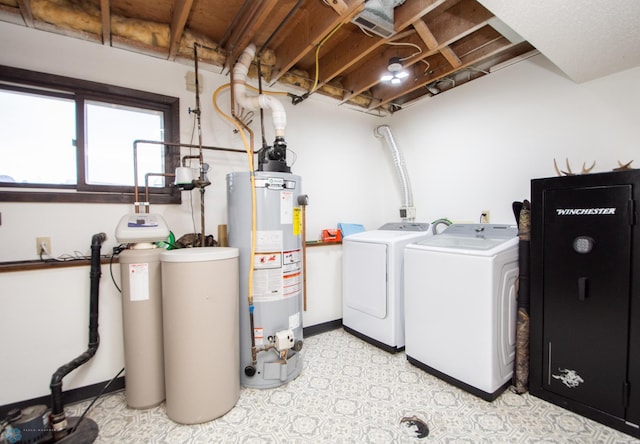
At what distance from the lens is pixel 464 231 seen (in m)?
2.57

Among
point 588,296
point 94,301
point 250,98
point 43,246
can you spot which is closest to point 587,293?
point 588,296

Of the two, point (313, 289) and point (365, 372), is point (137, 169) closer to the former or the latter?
point (313, 289)

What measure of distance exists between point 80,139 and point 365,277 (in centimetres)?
262

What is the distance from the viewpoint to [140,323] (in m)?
1.90

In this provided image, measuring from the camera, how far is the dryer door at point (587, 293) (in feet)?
5.41

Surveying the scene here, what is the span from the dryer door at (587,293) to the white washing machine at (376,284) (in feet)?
3.45

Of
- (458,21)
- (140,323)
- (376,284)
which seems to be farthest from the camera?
(376,284)

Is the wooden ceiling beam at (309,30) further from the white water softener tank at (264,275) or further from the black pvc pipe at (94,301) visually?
the black pvc pipe at (94,301)

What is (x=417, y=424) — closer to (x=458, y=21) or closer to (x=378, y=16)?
(x=378, y=16)

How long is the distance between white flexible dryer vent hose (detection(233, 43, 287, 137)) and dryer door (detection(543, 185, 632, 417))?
1986 millimetres

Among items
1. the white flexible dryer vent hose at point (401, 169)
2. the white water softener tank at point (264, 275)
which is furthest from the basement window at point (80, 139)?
the white flexible dryer vent hose at point (401, 169)

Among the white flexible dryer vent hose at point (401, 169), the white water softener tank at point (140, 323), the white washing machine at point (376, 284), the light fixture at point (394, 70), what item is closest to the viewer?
the white water softener tank at point (140, 323)

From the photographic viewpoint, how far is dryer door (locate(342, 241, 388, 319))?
2.63m

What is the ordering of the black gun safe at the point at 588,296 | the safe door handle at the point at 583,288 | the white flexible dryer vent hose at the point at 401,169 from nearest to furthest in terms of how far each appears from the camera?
1. the black gun safe at the point at 588,296
2. the safe door handle at the point at 583,288
3. the white flexible dryer vent hose at the point at 401,169
